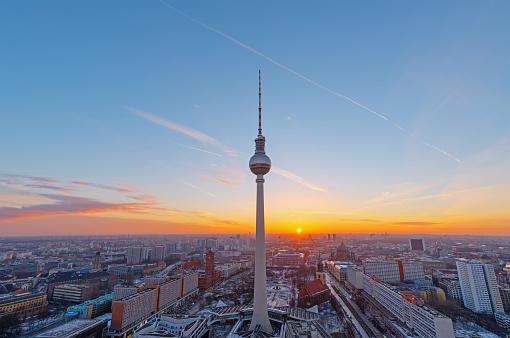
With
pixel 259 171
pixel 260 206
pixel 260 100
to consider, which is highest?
pixel 260 100

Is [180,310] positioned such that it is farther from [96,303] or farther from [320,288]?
[320,288]

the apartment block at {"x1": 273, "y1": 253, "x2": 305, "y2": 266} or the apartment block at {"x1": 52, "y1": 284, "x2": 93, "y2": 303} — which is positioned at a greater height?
the apartment block at {"x1": 273, "y1": 253, "x2": 305, "y2": 266}

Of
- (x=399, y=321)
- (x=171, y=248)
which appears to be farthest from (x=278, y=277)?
(x=171, y=248)

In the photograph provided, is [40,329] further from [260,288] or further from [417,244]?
[417,244]

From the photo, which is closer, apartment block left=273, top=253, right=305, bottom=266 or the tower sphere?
the tower sphere

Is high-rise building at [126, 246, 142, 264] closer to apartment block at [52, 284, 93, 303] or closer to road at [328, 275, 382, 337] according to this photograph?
apartment block at [52, 284, 93, 303]

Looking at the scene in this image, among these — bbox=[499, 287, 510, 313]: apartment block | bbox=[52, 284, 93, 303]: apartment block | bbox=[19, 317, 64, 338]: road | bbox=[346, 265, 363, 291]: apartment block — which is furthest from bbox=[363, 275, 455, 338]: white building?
bbox=[52, 284, 93, 303]: apartment block

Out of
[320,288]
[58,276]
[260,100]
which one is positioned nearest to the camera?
[260,100]

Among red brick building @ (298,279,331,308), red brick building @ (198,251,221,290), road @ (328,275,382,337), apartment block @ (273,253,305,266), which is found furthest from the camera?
apartment block @ (273,253,305,266)
